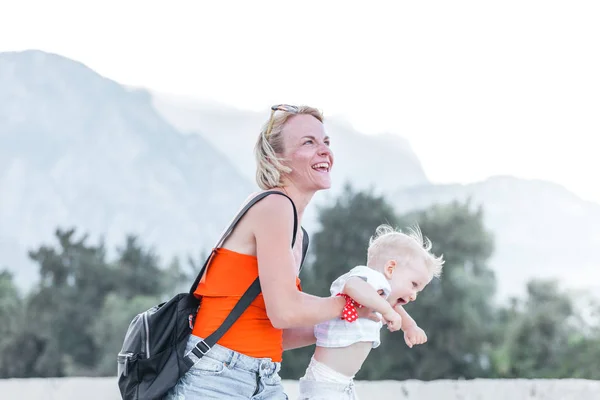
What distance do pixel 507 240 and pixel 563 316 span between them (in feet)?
35.1

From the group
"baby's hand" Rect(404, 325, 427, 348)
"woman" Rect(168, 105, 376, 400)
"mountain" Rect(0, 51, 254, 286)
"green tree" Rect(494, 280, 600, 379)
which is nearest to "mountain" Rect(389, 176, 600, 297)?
"green tree" Rect(494, 280, 600, 379)

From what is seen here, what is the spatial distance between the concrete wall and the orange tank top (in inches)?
87.9

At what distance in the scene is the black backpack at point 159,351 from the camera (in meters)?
2.42

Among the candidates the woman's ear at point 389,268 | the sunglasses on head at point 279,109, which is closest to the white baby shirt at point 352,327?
the woman's ear at point 389,268

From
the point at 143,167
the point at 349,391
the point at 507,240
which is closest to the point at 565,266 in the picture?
the point at 507,240

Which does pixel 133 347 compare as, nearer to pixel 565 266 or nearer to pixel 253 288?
pixel 253 288

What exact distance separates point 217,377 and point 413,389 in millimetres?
2601

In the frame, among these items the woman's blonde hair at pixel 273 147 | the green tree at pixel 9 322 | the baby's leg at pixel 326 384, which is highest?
the woman's blonde hair at pixel 273 147

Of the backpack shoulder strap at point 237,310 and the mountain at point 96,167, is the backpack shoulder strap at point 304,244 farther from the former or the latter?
the mountain at point 96,167

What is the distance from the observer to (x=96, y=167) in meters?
41.3

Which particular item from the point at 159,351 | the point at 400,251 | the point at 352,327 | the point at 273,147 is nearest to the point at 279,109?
the point at 273,147

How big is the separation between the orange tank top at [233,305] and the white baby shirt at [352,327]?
32 cm

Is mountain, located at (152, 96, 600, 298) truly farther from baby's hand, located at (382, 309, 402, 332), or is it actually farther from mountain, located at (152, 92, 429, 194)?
baby's hand, located at (382, 309, 402, 332)

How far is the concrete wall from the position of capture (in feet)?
15.0
